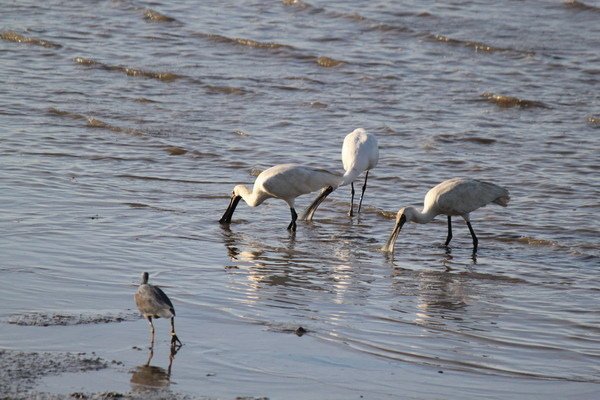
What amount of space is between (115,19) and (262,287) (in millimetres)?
15868

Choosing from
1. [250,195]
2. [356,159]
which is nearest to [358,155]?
[356,159]

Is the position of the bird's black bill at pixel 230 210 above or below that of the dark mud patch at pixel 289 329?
below

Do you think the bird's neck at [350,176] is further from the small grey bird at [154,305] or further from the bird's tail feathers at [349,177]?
the small grey bird at [154,305]

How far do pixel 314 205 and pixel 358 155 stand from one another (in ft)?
2.46

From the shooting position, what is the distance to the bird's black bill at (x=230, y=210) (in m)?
11.2

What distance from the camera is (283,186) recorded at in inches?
442

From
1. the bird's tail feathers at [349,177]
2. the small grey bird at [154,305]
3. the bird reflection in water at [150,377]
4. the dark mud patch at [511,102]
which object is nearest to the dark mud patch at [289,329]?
the small grey bird at [154,305]

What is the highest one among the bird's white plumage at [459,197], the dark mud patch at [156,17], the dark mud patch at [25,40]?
the dark mud patch at [156,17]

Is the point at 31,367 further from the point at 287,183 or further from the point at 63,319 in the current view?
the point at 287,183

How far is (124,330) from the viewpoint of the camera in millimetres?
7012

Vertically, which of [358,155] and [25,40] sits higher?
[25,40]

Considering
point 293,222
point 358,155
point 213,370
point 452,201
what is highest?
point 358,155

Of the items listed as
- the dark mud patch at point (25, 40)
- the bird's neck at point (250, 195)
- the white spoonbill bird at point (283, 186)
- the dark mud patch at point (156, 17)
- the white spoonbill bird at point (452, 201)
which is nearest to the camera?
the white spoonbill bird at point (452, 201)

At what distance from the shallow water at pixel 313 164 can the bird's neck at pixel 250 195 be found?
0.24 metres
